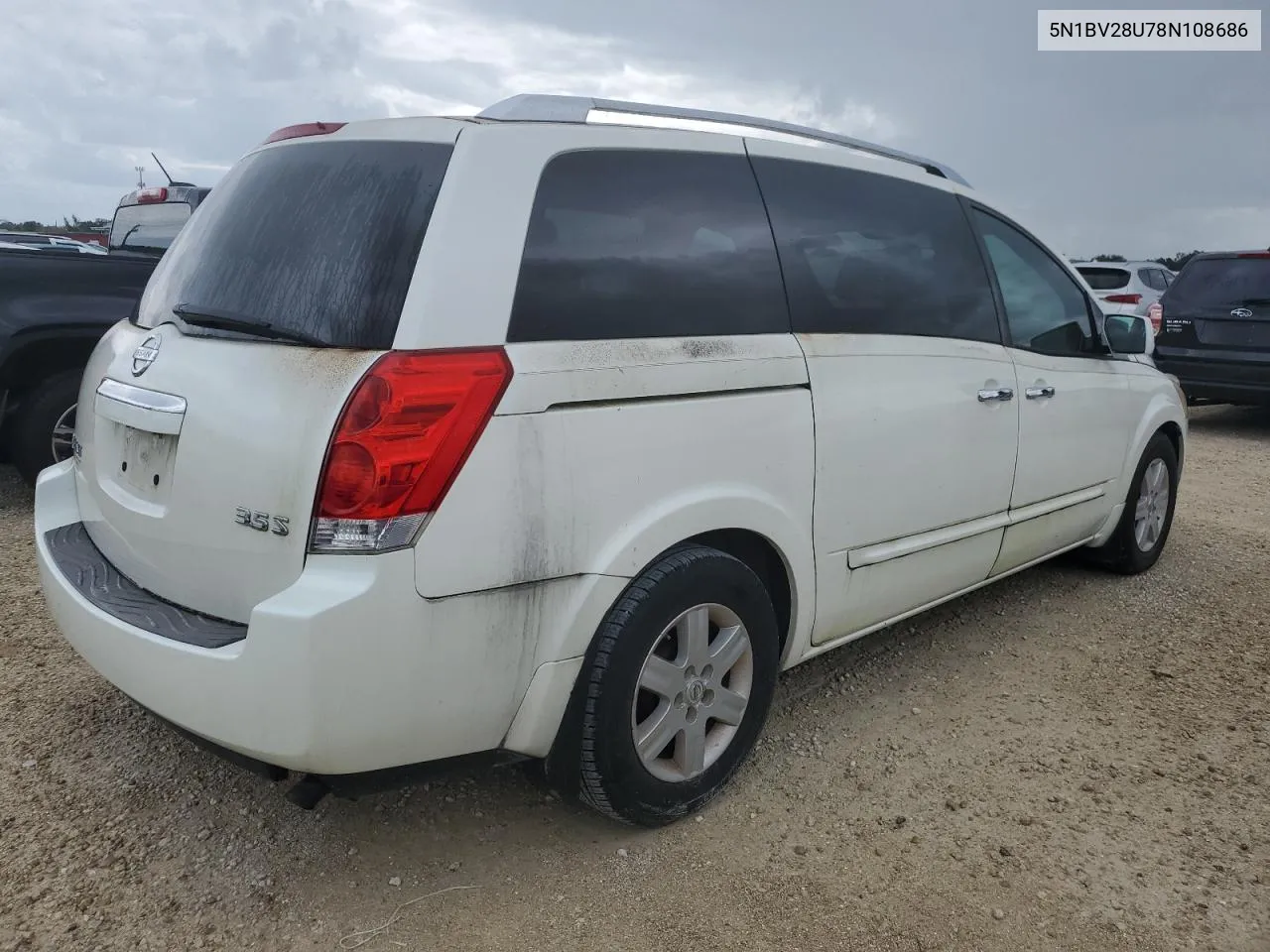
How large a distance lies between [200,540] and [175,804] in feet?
2.98

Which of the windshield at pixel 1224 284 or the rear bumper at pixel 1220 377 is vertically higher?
the windshield at pixel 1224 284

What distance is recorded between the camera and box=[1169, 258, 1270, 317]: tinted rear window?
8.72m

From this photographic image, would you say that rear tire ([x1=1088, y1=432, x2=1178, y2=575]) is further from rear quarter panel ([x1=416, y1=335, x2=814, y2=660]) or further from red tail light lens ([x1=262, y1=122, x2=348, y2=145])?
red tail light lens ([x1=262, y1=122, x2=348, y2=145])

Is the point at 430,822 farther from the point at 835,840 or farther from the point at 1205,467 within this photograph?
the point at 1205,467

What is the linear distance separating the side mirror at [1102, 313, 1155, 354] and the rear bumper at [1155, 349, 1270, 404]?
536 cm

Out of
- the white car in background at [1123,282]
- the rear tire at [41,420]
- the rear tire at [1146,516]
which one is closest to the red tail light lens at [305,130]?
the rear tire at [41,420]

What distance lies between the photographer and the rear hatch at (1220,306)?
870cm

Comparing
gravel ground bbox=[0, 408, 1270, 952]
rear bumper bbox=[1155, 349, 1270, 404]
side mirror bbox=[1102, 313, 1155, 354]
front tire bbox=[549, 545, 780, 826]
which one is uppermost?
side mirror bbox=[1102, 313, 1155, 354]

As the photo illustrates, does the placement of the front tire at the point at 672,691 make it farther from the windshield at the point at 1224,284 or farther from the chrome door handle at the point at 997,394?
the windshield at the point at 1224,284

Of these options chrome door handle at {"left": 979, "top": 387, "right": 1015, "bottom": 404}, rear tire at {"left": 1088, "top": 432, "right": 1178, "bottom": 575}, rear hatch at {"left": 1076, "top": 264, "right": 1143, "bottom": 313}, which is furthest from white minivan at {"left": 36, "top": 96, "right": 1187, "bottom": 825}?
rear hatch at {"left": 1076, "top": 264, "right": 1143, "bottom": 313}

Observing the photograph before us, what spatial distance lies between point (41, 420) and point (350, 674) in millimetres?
4080

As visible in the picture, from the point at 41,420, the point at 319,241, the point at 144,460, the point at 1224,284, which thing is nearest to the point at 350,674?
the point at 144,460

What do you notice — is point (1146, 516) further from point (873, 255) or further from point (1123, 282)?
point (1123, 282)

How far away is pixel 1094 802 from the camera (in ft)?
9.15
